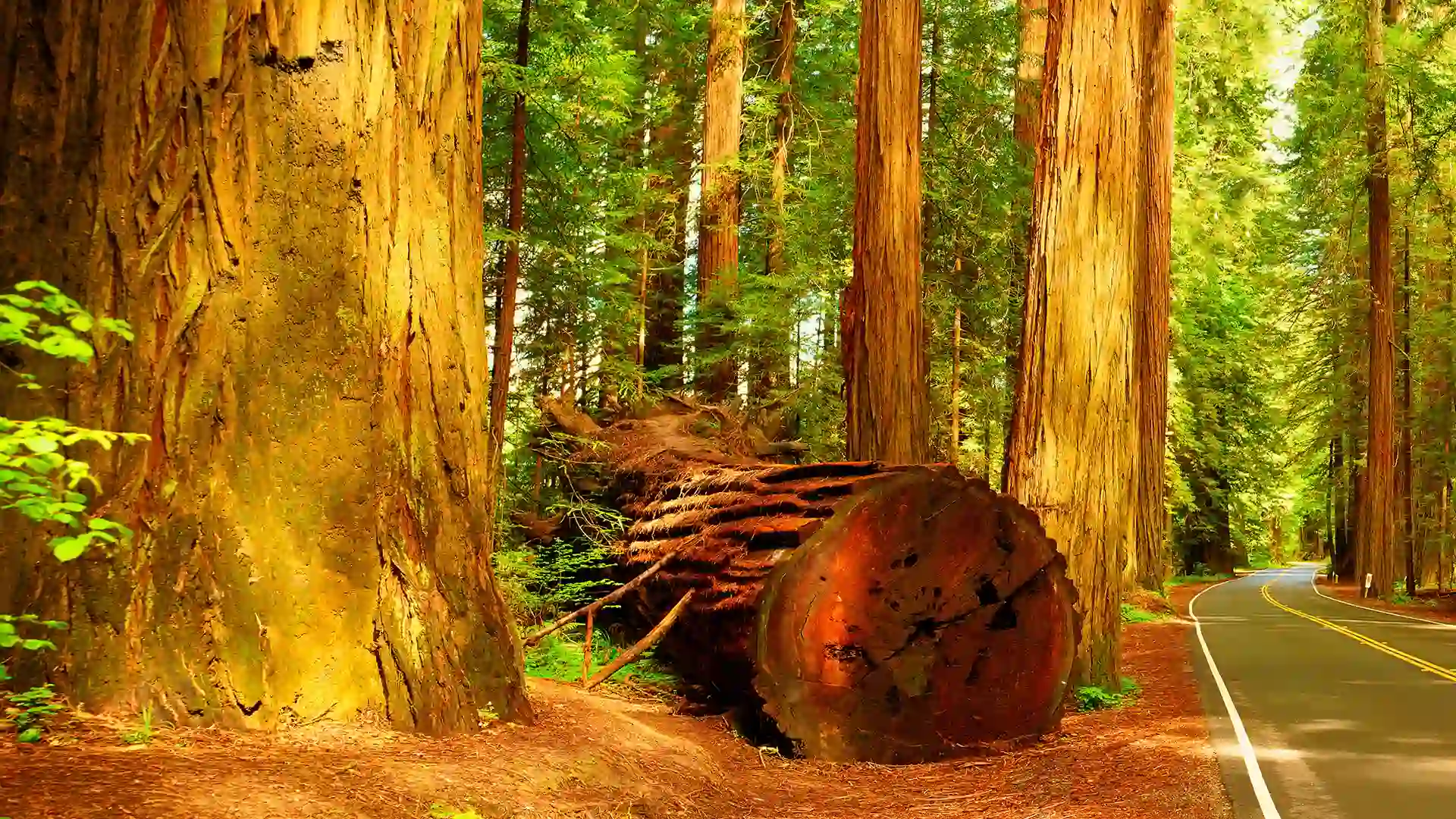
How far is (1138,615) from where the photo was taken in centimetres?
2273

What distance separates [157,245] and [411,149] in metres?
1.29

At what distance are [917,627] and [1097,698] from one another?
3836 millimetres

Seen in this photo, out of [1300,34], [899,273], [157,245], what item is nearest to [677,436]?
[899,273]

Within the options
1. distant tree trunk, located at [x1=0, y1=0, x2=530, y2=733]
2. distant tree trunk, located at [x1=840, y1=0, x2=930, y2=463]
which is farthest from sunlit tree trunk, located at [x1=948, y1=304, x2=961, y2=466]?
distant tree trunk, located at [x1=0, y1=0, x2=530, y2=733]

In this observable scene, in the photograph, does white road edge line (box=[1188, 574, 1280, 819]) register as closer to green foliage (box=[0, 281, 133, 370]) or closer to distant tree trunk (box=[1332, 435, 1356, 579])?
green foliage (box=[0, 281, 133, 370])

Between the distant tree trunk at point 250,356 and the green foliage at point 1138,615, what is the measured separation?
770 inches

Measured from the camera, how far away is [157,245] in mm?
4590

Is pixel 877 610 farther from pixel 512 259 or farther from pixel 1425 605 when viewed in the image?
pixel 1425 605

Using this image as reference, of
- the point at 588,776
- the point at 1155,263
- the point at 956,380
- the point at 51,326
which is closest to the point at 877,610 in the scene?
the point at 588,776

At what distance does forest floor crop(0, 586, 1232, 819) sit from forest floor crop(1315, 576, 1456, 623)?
65.8 feet

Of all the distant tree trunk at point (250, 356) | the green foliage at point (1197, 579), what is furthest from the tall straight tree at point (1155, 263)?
the green foliage at point (1197, 579)

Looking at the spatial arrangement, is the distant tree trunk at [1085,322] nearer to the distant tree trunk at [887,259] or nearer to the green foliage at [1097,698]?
the green foliage at [1097,698]

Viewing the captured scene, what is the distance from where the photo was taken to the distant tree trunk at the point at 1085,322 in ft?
35.8

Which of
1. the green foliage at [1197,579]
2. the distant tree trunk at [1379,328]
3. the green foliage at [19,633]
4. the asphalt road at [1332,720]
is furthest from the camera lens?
the green foliage at [1197,579]
